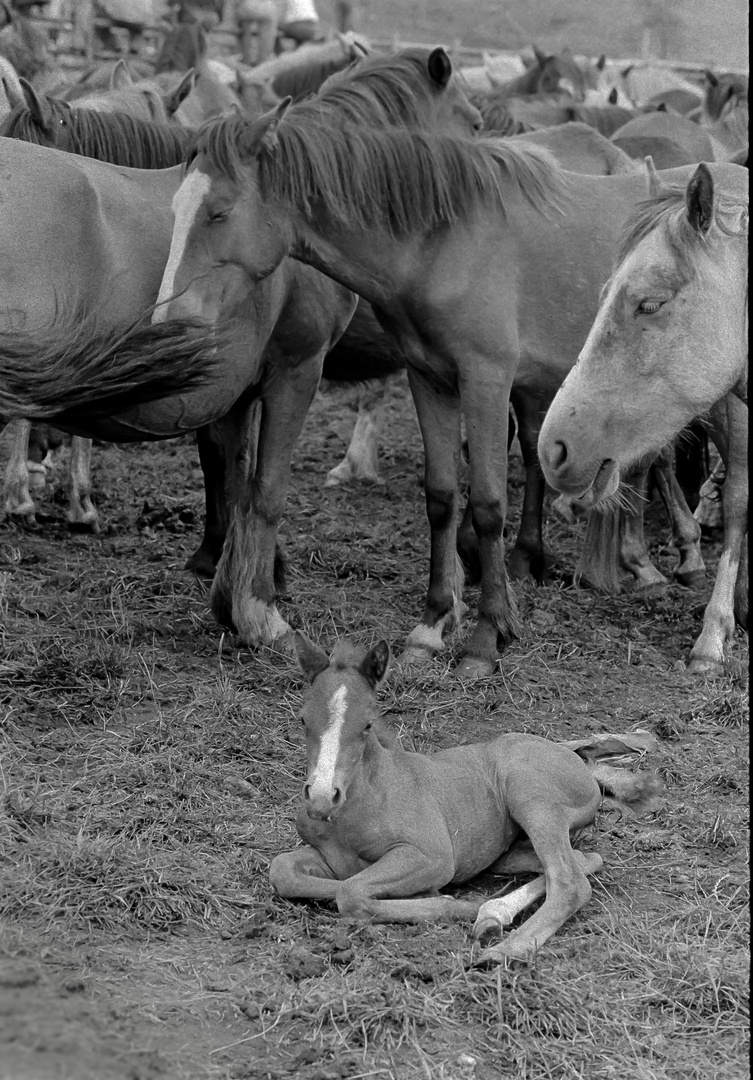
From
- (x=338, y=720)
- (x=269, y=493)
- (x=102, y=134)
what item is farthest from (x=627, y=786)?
(x=102, y=134)

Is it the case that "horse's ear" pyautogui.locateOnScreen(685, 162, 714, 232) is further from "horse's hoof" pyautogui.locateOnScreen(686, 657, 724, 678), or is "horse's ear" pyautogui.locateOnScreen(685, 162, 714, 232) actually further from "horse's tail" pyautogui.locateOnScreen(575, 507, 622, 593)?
"horse's tail" pyautogui.locateOnScreen(575, 507, 622, 593)

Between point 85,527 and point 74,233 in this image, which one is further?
point 85,527

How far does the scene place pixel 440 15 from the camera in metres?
34.3

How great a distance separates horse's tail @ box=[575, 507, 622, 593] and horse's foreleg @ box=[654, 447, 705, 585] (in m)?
0.47

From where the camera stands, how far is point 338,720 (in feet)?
11.4

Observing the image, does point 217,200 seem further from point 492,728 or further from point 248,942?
point 248,942

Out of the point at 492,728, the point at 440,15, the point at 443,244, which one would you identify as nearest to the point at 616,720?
the point at 492,728

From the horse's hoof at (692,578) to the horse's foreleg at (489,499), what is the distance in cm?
150

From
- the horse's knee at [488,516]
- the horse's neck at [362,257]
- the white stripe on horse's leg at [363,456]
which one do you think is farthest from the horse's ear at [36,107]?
the white stripe on horse's leg at [363,456]

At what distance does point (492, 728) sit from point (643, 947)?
63.4 inches

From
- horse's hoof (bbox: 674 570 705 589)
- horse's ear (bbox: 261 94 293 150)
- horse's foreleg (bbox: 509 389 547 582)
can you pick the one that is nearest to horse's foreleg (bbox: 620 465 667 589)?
horse's hoof (bbox: 674 570 705 589)

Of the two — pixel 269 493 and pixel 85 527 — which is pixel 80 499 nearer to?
pixel 85 527

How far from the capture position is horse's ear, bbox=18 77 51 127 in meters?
5.63

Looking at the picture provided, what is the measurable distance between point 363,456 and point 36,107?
3.58 meters
